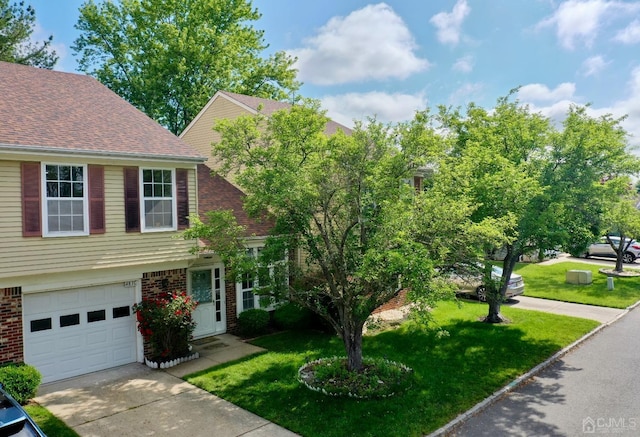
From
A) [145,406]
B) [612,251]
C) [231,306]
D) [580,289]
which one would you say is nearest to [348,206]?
[145,406]

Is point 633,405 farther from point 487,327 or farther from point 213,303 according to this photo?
point 213,303

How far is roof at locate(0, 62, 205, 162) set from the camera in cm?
1020

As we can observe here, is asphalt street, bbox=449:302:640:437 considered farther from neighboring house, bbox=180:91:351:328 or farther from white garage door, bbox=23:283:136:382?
white garage door, bbox=23:283:136:382

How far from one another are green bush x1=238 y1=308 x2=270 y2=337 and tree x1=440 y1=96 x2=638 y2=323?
7.20m

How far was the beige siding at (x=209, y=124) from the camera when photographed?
18.5 meters

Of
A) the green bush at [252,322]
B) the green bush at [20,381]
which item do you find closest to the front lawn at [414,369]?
the green bush at [252,322]

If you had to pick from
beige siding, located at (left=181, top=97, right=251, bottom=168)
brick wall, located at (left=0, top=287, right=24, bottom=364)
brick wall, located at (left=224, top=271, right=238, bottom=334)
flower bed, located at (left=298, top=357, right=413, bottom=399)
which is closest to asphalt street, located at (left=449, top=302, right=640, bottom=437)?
flower bed, located at (left=298, top=357, right=413, bottom=399)

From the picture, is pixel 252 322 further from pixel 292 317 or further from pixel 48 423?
pixel 48 423

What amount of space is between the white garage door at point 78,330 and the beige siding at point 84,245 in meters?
0.86

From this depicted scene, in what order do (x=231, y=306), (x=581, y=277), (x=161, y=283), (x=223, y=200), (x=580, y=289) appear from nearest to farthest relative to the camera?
(x=161, y=283), (x=231, y=306), (x=223, y=200), (x=580, y=289), (x=581, y=277)

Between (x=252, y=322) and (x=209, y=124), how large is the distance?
9.33 metres

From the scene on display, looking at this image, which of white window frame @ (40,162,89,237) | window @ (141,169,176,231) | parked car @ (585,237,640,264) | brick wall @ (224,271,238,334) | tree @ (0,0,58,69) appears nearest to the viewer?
white window frame @ (40,162,89,237)

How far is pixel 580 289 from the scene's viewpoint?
2139 centimetres

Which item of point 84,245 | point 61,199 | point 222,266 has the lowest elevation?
point 222,266
